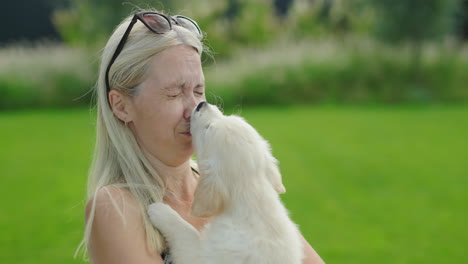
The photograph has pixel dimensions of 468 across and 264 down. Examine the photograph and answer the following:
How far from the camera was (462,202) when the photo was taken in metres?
7.28

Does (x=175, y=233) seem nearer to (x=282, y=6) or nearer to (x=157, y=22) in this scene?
(x=157, y=22)

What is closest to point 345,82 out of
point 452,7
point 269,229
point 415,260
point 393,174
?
point 452,7

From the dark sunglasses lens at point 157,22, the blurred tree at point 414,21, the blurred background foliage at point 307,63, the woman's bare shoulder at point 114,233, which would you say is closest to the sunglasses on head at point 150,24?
the dark sunglasses lens at point 157,22

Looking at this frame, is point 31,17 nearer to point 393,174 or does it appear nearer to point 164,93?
point 393,174

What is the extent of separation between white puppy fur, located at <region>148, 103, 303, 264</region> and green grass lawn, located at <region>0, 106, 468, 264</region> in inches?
57.2

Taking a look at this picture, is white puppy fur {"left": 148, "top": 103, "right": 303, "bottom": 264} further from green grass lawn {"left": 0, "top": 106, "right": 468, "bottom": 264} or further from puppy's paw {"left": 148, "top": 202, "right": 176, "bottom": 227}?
green grass lawn {"left": 0, "top": 106, "right": 468, "bottom": 264}

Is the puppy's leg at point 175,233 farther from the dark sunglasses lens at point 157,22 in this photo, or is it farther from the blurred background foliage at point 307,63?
the blurred background foliage at point 307,63

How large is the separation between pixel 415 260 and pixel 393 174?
293 cm

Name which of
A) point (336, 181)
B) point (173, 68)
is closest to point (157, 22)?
point (173, 68)

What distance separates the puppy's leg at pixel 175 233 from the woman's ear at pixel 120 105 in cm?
36

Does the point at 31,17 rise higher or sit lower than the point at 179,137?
lower

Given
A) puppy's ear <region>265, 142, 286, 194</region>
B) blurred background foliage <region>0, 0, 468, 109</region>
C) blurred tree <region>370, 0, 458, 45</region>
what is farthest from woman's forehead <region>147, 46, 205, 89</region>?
blurred tree <region>370, 0, 458, 45</region>

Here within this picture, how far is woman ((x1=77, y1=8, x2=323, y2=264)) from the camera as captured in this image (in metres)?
2.13

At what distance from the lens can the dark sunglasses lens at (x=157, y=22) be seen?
7.40 ft
